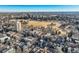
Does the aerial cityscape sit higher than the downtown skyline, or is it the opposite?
the downtown skyline

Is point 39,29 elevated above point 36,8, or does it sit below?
below

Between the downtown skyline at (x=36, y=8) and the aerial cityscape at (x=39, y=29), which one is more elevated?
the downtown skyline at (x=36, y=8)

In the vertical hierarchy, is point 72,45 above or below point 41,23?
below
